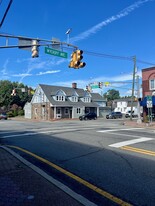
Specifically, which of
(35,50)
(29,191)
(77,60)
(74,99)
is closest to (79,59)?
(77,60)

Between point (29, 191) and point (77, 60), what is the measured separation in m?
11.2

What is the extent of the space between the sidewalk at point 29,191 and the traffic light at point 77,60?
962cm

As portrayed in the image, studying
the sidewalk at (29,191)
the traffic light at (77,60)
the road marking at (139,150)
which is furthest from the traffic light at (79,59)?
the sidewalk at (29,191)

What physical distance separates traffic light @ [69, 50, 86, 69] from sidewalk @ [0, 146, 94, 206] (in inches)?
379

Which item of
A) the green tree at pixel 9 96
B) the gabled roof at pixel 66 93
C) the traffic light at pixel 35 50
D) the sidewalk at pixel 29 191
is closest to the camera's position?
the sidewalk at pixel 29 191

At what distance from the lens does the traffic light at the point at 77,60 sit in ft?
49.6

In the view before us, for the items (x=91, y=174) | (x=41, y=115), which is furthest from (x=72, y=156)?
(x=41, y=115)

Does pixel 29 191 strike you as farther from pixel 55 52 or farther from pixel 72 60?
pixel 72 60

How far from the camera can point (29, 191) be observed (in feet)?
16.5

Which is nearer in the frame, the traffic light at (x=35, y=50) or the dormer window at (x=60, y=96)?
the traffic light at (x=35, y=50)

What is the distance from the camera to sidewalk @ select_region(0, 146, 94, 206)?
4.49 metres

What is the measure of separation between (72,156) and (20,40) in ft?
27.1

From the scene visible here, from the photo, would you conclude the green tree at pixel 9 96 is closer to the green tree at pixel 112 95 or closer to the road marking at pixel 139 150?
the road marking at pixel 139 150

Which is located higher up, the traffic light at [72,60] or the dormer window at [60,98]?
the traffic light at [72,60]
